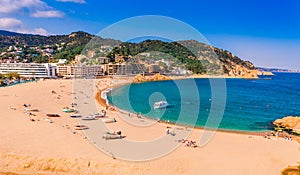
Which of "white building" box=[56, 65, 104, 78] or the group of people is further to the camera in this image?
"white building" box=[56, 65, 104, 78]

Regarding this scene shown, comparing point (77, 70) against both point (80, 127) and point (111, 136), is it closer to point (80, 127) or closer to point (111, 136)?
point (80, 127)

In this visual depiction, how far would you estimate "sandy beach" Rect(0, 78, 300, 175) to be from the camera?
12602 millimetres

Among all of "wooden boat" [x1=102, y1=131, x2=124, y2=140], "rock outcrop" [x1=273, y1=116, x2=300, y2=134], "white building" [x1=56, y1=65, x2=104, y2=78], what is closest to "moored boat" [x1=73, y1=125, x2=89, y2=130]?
"wooden boat" [x1=102, y1=131, x2=124, y2=140]

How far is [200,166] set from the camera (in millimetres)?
13547

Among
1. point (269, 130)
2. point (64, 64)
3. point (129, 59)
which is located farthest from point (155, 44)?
point (269, 130)

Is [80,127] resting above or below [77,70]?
below

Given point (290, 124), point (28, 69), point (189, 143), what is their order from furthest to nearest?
point (28, 69)
point (290, 124)
point (189, 143)

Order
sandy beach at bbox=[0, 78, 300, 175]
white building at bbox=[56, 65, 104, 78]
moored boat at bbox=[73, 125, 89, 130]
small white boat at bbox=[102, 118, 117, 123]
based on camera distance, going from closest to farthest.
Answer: sandy beach at bbox=[0, 78, 300, 175] < moored boat at bbox=[73, 125, 89, 130] < small white boat at bbox=[102, 118, 117, 123] < white building at bbox=[56, 65, 104, 78]

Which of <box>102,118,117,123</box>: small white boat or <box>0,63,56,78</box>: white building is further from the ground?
<box>0,63,56,78</box>: white building

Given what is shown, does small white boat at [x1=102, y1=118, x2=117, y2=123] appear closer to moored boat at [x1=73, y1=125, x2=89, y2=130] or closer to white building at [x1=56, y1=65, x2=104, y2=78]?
moored boat at [x1=73, y1=125, x2=89, y2=130]

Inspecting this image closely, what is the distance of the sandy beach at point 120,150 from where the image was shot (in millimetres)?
12602

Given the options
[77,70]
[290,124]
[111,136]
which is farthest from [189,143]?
[77,70]

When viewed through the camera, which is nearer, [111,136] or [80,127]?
[111,136]

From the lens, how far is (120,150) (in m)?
15.1
